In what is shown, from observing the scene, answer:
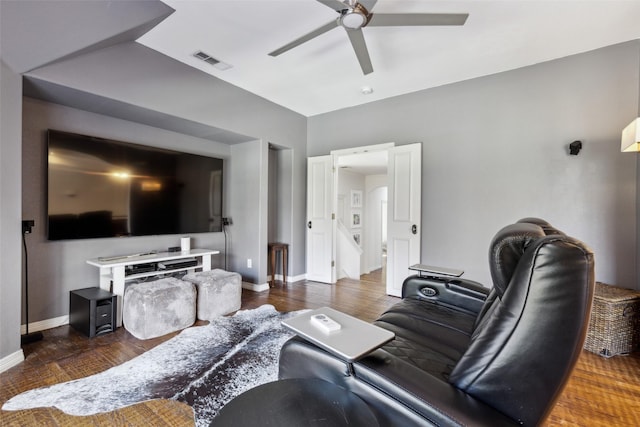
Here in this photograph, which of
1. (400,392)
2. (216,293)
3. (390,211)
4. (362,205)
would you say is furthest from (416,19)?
(362,205)

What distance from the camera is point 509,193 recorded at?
3262 mm

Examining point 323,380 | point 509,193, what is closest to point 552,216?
point 509,193

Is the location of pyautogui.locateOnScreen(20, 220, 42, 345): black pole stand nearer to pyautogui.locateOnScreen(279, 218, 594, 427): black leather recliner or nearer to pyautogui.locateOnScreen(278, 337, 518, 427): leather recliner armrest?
pyautogui.locateOnScreen(278, 337, 518, 427): leather recliner armrest

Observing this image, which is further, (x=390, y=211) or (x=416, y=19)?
(x=390, y=211)

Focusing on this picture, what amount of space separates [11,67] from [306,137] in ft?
11.8

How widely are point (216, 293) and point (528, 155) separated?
3.85 meters

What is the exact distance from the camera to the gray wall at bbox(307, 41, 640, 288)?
9.01 ft

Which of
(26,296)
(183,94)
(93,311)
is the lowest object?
(93,311)

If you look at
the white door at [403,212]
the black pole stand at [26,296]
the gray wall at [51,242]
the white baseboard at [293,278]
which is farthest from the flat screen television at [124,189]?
the white door at [403,212]

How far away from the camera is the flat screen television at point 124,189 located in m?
2.73

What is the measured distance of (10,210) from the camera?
2055 mm

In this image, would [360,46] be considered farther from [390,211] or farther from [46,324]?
[46,324]

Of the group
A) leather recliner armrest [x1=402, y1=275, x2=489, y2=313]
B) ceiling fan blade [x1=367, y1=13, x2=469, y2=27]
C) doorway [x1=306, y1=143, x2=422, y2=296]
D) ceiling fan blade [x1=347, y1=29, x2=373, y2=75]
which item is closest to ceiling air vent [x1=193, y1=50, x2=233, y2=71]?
ceiling fan blade [x1=347, y1=29, x2=373, y2=75]

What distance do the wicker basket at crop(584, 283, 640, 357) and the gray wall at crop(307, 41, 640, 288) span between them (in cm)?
53
